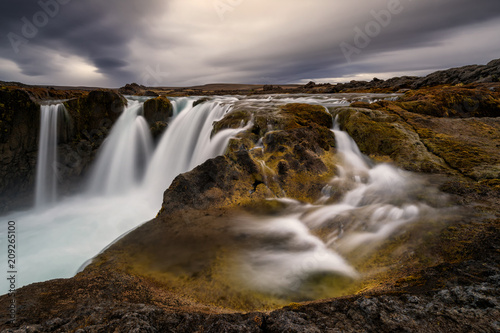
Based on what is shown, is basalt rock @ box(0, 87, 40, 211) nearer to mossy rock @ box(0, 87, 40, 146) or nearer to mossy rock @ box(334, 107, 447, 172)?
mossy rock @ box(0, 87, 40, 146)

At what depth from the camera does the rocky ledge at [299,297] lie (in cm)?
229

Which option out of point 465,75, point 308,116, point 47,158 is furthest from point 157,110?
point 465,75

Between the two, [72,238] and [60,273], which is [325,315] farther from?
[72,238]

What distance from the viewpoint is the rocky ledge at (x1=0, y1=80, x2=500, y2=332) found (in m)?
2.29

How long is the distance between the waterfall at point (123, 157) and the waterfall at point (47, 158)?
7.39ft

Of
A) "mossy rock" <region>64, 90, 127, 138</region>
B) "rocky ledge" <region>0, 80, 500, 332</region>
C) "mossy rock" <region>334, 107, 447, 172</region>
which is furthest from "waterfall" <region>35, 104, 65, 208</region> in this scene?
"mossy rock" <region>334, 107, 447, 172</region>

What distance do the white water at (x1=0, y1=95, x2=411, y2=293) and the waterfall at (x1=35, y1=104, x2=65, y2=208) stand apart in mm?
826

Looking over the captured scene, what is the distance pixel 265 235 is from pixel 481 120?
41.4ft

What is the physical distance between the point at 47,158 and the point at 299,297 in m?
17.7

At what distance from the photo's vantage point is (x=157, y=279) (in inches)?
160

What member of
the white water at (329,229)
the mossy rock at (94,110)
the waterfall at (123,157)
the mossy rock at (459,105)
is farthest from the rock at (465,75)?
the mossy rock at (94,110)

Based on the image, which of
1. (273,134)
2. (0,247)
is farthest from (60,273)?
(273,134)

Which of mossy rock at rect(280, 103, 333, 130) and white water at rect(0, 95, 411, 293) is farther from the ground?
mossy rock at rect(280, 103, 333, 130)

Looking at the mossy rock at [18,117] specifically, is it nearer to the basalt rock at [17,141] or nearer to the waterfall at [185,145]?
the basalt rock at [17,141]
